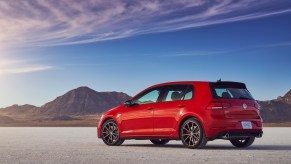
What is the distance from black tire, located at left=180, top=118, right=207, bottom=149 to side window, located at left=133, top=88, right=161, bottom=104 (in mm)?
1425

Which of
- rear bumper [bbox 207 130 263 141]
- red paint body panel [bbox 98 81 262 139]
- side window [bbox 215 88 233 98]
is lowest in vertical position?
rear bumper [bbox 207 130 263 141]

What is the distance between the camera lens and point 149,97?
1434cm

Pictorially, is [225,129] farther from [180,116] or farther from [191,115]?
[180,116]

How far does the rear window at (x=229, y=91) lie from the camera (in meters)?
13.1

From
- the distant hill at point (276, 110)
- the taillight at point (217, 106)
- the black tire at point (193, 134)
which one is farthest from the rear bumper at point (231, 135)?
the distant hill at point (276, 110)

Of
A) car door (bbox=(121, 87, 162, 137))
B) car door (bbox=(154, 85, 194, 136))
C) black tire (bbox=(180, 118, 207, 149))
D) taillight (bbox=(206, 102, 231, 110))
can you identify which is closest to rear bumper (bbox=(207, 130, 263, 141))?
black tire (bbox=(180, 118, 207, 149))

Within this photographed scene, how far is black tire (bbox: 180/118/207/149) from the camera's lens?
41.6ft

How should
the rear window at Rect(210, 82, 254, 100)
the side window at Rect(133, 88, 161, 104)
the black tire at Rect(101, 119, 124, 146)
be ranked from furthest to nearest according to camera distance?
1. the black tire at Rect(101, 119, 124, 146)
2. the side window at Rect(133, 88, 161, 104)
3. the rear window at Rect(210, 82, 254, 100)

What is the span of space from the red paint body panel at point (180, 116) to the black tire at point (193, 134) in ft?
0.41

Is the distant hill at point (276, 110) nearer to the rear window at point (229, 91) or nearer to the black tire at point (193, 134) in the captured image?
the rear window at point (229, 91)

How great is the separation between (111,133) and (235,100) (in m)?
3.82

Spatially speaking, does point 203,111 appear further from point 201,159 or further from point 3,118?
point 3,118

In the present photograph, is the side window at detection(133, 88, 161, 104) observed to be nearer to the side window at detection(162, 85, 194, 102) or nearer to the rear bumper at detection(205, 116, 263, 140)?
the side window at detection(162, 85, 194, 102)

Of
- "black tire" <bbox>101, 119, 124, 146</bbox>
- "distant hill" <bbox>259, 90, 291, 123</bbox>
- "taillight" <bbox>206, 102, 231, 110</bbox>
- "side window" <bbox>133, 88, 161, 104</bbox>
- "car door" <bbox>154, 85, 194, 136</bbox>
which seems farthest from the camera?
"distant hill" <bbox>259, 90, 291, 123</bbox>
